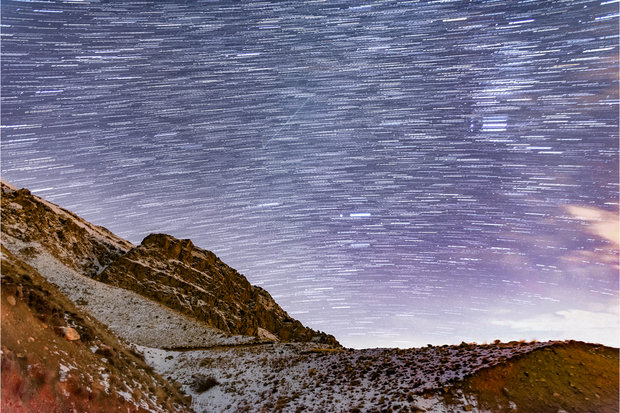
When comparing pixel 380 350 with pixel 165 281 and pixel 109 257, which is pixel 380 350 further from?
pixel 109 257

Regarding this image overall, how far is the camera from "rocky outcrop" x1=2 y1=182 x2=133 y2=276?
5575cm

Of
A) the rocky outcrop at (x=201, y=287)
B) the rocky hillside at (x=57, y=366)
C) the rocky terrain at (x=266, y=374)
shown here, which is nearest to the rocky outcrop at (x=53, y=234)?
the rocky outcrop at (x=201, y=287)

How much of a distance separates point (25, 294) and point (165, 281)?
2319 inches

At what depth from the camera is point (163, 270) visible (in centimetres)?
7256

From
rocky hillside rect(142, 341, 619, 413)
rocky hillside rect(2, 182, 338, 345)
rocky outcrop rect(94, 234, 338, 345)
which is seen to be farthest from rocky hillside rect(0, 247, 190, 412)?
rocky outcrop rect(94, 234, 338, 345)

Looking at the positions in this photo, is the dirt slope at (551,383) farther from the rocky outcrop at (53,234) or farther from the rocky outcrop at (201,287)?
the rocky outcrop at (53,234)

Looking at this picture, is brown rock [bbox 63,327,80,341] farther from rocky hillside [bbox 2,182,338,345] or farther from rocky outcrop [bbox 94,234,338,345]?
rocky outcrop [bbox 94,234,338,345]

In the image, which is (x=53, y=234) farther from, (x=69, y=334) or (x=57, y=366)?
(x=57, y=366)

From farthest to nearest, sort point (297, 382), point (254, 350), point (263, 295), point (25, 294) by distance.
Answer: point (263, 295) < point (254, 350) < point (297, 382) < point (25, 294)

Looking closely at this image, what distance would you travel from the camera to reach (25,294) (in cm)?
1373

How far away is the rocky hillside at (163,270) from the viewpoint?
60844 mm

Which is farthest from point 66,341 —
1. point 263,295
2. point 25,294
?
point 263,295

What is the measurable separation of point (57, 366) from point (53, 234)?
64718 mm

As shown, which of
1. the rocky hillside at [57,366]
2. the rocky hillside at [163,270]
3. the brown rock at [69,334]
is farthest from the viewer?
the rocky hillside at [163,270]
